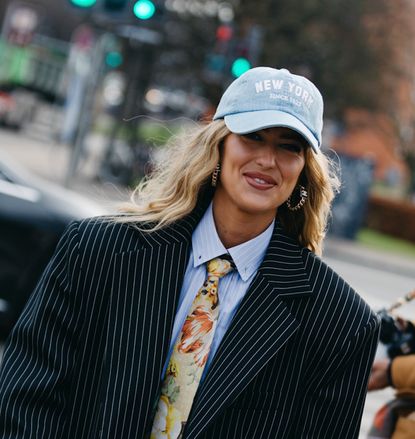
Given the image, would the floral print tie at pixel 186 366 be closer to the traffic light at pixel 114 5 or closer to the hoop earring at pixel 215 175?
the hoop earring at pixel 215 175

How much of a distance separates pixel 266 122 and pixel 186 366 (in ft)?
2.14

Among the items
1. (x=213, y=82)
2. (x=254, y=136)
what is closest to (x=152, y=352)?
(x=254, y=136)

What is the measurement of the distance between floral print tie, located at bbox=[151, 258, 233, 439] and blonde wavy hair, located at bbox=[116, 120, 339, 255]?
27 cm

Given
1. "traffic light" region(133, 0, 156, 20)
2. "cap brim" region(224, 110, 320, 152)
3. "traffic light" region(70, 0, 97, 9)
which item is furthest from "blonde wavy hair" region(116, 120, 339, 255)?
"traffic light" region(70, 0, 97, 9)

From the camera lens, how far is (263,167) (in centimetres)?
237

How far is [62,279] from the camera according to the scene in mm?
2346

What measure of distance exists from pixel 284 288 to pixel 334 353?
21 cm

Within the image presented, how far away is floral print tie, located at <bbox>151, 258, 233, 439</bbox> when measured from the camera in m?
2.28

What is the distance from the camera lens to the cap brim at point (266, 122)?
7.48 feet

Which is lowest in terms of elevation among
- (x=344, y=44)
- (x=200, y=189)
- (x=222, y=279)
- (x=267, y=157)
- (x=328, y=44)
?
(x=222, y=279)

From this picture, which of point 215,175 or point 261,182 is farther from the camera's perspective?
point 215,175

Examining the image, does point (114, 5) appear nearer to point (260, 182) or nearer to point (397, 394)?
point (397, 394)

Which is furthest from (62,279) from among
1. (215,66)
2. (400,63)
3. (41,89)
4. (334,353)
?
(41,89)

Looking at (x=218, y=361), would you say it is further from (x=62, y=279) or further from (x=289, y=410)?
(x=62, y=279)
